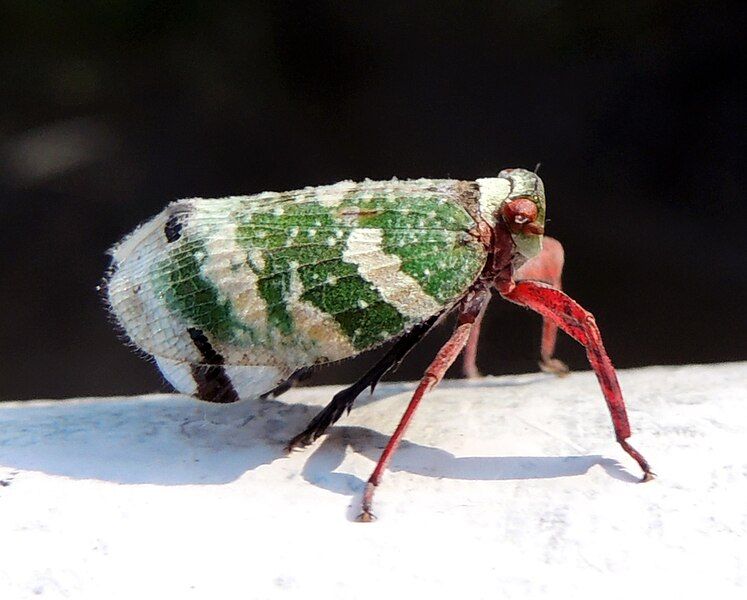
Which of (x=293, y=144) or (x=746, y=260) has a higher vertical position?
(x=293, y=144)

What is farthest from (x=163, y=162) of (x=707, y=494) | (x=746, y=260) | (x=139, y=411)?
(x=707, y=494)

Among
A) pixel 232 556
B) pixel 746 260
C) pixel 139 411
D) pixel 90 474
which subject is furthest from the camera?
pixel 746 260

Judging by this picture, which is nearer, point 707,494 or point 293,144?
point 707,494

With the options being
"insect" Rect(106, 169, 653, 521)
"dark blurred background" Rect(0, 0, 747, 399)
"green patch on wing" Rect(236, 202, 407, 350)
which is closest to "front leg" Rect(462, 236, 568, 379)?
"insect" Rect(106, 169, 653, 521)

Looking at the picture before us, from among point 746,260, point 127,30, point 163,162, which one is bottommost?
point 746,260

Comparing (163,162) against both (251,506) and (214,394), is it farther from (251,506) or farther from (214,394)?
(251,506)

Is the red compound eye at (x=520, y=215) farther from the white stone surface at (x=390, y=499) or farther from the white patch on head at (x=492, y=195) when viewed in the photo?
the white stone surface at (x=390, y=499)

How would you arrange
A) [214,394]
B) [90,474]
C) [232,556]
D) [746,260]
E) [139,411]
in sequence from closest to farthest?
[232,556]
[90,474]
[214,394]
[139,411]
[746,260]
